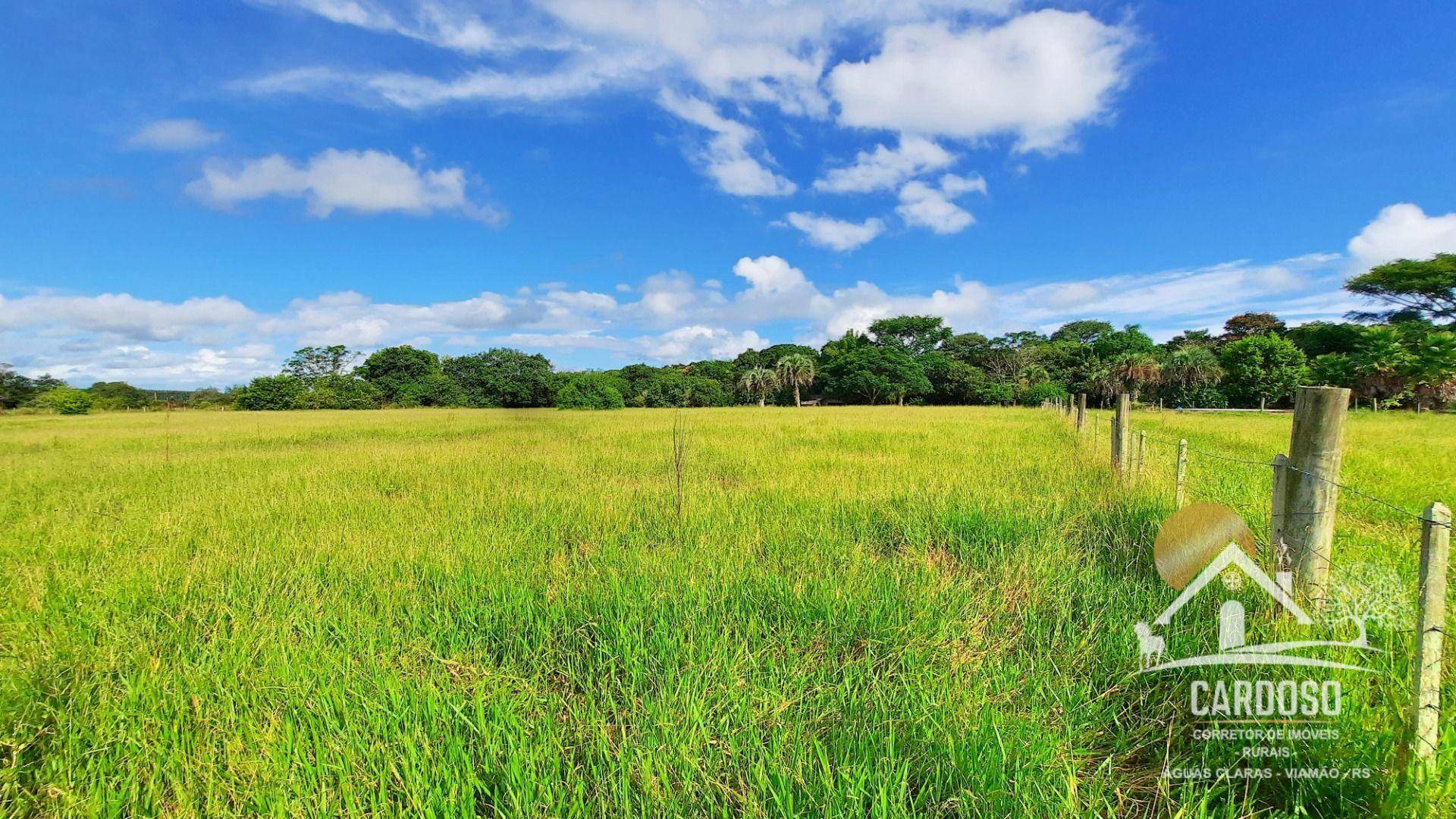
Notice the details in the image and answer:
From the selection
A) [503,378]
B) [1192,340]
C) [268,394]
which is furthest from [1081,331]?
[268,394]

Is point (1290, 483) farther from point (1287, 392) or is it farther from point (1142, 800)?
point (1287, 392)

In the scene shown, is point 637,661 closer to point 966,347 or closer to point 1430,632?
point 1430,632

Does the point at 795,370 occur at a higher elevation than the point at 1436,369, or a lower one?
higher

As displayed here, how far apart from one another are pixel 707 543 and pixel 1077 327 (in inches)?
3442

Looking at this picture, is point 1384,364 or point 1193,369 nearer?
point 1384,364

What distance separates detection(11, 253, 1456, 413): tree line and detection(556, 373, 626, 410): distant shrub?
141 millimetres

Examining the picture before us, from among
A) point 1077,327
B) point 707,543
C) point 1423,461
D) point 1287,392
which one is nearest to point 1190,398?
point 1287,392

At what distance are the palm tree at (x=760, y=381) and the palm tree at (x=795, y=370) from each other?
106cm

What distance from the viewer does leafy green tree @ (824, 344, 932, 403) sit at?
181 ft

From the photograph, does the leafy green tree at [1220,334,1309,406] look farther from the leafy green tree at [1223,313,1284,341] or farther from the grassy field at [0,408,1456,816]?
the grassy field at [0,408,1456,816]

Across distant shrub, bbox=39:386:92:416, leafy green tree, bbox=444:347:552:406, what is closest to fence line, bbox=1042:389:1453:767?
leafy green tree, bbox=444:347:552:406

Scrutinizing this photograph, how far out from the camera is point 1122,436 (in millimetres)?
6395

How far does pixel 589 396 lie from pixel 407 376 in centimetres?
3077

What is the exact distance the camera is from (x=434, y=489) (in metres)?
6.98
